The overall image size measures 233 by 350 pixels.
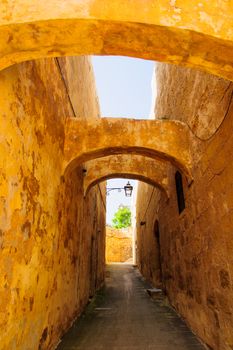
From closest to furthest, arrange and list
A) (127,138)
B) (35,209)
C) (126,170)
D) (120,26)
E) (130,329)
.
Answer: (120,26)
(35,209)
(130,329)
(127,138)
(126,170)

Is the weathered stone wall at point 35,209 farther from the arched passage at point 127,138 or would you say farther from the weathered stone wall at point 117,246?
the weathered stone wall at point 117,246

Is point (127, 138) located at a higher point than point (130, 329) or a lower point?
higher

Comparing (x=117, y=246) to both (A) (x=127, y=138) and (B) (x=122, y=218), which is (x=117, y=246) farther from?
(A) (x=127, y=138)

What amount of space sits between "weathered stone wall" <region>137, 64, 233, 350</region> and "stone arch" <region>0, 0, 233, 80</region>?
3.96ft

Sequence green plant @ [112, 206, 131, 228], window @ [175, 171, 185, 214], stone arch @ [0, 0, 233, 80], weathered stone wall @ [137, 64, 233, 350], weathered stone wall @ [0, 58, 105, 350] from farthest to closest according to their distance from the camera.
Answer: green plant @ [112, 206, 131, 228], window @ [175, 171, 185, 214], weathered stone wall @ [137, 64, 233, 350], weathered stone wall @ [0, 58, 105, 350], stone arch @ [0, 0, 233, 80]

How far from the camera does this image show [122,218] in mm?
32219

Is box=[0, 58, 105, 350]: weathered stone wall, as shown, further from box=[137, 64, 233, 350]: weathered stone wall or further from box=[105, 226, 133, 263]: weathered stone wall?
box=[105, 226, 133, 263]: weathered stone wall

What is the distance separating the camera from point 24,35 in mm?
1793

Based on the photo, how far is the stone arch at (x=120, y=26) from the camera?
1734mm

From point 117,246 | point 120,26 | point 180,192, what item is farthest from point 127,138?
point 117,246

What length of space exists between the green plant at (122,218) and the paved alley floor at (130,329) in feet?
82.8

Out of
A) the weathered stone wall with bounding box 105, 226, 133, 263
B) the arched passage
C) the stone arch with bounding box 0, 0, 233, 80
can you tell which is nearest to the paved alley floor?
the arched passage

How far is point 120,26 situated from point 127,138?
3335 millimetres

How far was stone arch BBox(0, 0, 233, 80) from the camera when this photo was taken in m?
1.73
